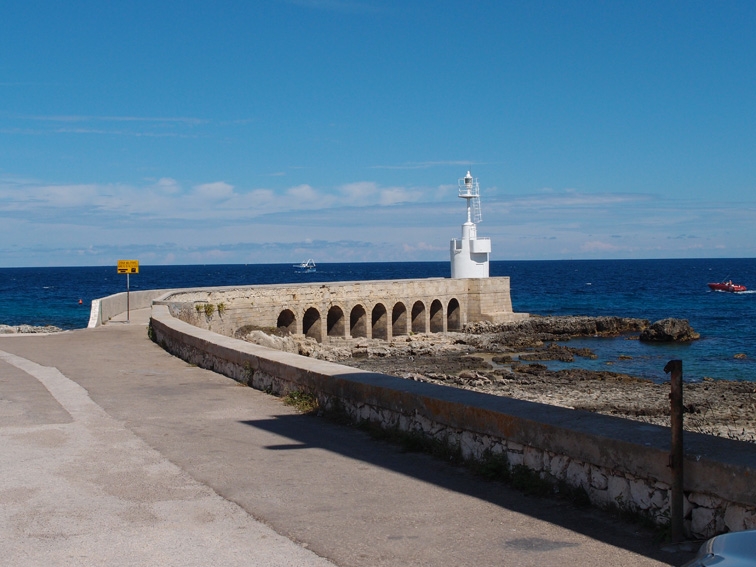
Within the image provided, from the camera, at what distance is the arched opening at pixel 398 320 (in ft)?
140

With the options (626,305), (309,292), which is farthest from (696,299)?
(309,292)

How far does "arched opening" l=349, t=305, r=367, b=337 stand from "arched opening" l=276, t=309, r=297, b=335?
4.45 metres

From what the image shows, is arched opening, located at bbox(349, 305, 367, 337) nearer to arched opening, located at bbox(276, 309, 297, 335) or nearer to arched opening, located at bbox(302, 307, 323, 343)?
arched opening, located at bbox(302, 307, 323, 343)

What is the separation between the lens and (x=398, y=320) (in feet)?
141

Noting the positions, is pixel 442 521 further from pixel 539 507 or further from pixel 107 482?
pixel 107 482

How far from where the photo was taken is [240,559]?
4.20 metres

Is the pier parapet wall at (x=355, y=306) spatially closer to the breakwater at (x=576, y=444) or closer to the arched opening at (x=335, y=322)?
the arched opening at (x=335, y=322)

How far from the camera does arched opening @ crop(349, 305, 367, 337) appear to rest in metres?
40.3

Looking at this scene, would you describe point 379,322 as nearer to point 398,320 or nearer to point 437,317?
point 398,320

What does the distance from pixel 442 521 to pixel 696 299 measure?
70974mm

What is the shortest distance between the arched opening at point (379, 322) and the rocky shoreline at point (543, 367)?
7.88ft

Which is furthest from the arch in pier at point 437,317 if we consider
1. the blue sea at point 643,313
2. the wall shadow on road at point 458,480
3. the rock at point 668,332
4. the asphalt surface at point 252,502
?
the wall shadow on road at point 458,480

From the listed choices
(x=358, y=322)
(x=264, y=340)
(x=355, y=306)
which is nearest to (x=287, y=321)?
(x=355, y=306)

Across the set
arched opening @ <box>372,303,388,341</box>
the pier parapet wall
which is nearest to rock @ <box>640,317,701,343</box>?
the pier parapet wall
